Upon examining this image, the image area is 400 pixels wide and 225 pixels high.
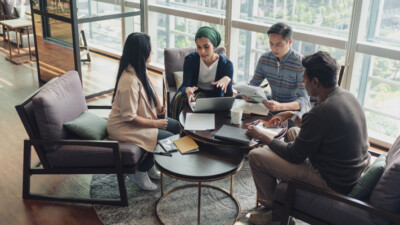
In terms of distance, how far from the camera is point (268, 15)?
14.9 feet

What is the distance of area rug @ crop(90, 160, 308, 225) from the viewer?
8.93 ft

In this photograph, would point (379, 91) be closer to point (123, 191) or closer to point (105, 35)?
point (123, 191)

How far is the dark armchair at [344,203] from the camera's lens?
6.35ft

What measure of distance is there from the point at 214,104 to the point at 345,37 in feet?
5.78

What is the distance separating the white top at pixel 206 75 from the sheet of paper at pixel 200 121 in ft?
1.64

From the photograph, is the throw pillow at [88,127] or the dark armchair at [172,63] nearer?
the throw pillow at [88,127]

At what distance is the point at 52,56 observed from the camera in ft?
16.5

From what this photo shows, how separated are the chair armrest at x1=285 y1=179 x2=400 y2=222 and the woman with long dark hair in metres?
1.09

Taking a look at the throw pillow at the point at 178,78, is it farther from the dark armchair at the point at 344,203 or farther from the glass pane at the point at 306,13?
the dark armchair at the point at 344,203

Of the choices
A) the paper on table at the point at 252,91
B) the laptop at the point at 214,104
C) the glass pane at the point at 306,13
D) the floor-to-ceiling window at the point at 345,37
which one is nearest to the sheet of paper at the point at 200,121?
the laptop at the point at 214,104

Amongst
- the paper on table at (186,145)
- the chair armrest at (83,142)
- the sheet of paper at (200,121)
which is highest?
the sheet of paper at (200,121)

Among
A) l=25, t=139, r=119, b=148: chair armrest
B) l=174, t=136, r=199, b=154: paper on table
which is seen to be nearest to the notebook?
l=174, t=136, r=199, b=154: paper on table

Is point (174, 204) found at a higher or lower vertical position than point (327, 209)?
lower

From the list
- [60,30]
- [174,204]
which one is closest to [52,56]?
[60,30]
